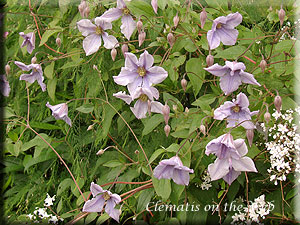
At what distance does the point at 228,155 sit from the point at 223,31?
341 millimetres

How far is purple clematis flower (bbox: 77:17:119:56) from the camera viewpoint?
44.8 inches

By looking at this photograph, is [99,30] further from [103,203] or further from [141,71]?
[103,203]

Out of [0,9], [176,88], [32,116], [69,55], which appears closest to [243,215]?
[176,88]

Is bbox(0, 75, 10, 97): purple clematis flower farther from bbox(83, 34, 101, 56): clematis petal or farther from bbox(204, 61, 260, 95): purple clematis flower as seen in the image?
bbox(204, 61, 260, 95): purple clematis flower

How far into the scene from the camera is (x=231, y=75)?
0.96 m

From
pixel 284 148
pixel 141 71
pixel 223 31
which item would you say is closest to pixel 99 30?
pixel 141 71

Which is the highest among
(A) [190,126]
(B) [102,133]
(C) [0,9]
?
(C) [0,9]

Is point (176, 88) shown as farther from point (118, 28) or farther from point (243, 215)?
point (243, 215)

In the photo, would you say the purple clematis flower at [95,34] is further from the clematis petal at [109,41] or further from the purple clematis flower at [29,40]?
the purple clematis flower at [29,40]

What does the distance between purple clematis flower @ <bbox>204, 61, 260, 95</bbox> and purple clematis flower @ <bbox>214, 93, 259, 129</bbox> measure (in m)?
0.03

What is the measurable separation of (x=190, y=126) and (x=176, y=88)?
19 cm

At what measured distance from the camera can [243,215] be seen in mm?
1054

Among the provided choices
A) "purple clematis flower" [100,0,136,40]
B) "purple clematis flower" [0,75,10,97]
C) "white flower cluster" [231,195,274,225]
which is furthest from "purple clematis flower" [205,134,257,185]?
"purple clematis flower" [0,75,10,97]

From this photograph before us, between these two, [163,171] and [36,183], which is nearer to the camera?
[163,171]
